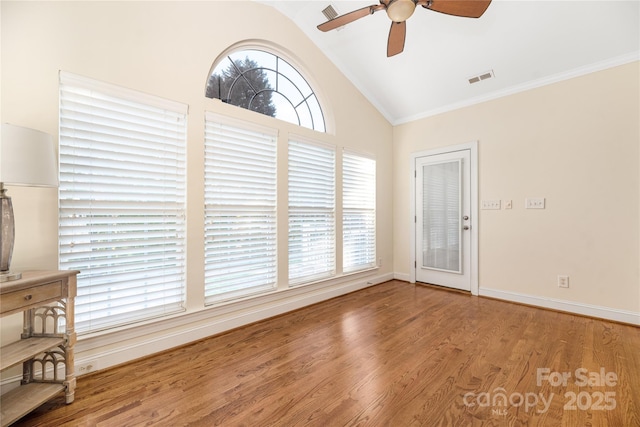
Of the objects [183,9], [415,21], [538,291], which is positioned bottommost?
[538,291]

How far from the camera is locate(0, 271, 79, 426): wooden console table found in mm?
1432

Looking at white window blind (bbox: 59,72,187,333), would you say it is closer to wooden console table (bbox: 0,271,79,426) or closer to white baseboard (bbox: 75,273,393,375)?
white baseboard (bbox: 75,273,393,375)

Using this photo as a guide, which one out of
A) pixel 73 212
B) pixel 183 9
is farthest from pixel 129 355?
pixel 183 9

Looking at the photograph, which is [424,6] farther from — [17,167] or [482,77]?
[17,167]

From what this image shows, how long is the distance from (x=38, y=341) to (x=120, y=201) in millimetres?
986

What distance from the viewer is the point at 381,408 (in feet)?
5.39

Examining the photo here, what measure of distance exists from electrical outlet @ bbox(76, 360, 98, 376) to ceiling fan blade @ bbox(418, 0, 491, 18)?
12.1ft

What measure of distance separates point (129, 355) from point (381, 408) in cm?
192

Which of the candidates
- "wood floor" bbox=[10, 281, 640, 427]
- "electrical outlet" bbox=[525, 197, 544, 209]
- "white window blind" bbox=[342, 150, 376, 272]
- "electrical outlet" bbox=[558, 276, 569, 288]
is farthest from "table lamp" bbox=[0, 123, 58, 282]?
"electrical outlet" bbox=[558, 276, 569, 288]

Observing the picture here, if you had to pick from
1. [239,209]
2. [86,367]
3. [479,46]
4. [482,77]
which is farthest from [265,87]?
[86,367]

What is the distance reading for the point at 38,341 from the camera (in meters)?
1.65

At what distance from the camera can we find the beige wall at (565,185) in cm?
291

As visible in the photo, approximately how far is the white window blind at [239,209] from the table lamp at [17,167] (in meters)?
1.14

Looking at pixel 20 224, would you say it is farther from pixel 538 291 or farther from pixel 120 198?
pixel 538 291
